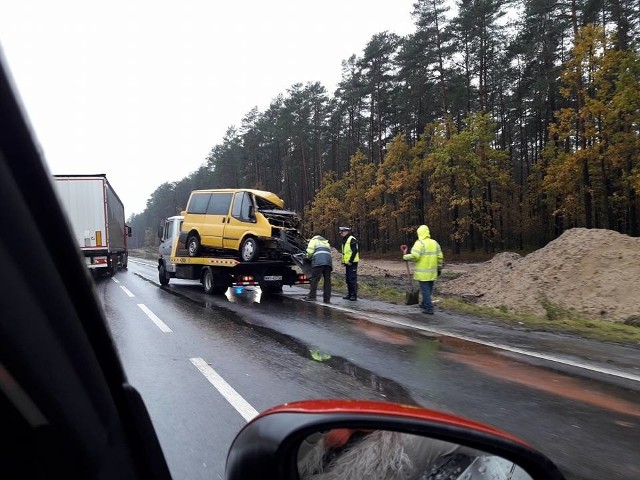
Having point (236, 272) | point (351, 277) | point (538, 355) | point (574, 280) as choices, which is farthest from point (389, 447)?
point (574, 280)

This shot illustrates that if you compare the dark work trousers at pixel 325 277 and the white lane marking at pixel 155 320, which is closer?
the white lane marking at pixel 155 320

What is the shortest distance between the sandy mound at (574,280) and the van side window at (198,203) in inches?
330

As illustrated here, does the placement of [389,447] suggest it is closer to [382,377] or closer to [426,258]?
[382,377]

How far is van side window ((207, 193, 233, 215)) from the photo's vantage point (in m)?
14.7

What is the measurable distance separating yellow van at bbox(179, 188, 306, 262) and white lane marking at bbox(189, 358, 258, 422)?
734 centimetres

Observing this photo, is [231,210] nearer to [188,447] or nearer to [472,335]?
[472,335]

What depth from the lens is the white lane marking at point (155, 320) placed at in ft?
29.1

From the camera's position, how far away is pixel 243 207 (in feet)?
46.5

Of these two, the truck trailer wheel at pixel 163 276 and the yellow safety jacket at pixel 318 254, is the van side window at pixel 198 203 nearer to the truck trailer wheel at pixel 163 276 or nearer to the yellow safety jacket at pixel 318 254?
the truck trailer wheel at pixel 163 276

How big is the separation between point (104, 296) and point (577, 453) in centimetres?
1325

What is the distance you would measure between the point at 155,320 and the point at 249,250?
4434mm

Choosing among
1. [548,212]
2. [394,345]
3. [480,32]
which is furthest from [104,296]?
[548,212]

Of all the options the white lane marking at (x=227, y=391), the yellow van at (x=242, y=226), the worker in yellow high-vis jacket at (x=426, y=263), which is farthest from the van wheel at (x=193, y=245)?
the white lane marking at (x=227, y=391)

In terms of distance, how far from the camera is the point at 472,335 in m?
8.45
